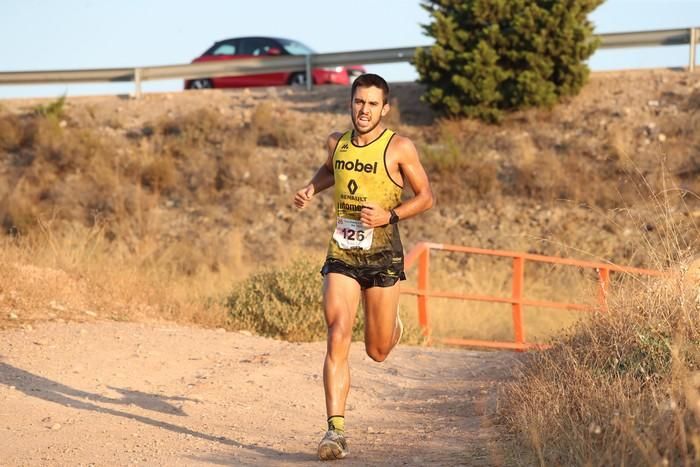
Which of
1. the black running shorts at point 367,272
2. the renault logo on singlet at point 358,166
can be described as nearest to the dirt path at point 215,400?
the black running shorts at point 367,272

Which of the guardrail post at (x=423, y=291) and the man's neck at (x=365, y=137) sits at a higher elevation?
the man's neck at (x=365, y=137)

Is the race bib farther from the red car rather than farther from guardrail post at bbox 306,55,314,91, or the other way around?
the red car

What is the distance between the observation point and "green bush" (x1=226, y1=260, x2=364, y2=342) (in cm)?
1361

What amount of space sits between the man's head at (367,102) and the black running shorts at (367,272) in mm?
866

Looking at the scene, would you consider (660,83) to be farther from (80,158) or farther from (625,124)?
(80,158)

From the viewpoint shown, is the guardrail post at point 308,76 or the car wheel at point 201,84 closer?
the guardrail post at point 308,76

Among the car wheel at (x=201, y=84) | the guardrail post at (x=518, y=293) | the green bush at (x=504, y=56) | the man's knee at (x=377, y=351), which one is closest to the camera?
the man's knee at (x=377, y=351)

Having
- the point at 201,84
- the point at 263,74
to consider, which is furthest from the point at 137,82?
the point at 263,74

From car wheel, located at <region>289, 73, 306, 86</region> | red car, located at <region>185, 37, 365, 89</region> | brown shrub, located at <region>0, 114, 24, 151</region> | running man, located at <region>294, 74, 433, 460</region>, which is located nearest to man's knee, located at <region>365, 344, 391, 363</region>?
running man, located at <region>294, 74, 433, 460</region>

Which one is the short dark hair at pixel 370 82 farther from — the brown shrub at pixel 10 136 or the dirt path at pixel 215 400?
the brown shrub at pixel 10 136

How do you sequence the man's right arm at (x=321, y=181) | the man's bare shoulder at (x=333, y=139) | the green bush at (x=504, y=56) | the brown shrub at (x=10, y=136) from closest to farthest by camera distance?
1. the man's right arm at (x=321, y=181)
2. the man's bare shoulder at (x=333, y=139)
3. the green bush at (x=504, y=56)
4. the brown shrub at (x=10, y=136)

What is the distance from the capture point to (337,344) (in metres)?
7.15

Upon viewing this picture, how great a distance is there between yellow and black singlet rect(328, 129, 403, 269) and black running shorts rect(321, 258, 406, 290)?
27 millimetres

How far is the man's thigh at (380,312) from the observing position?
749 cm
